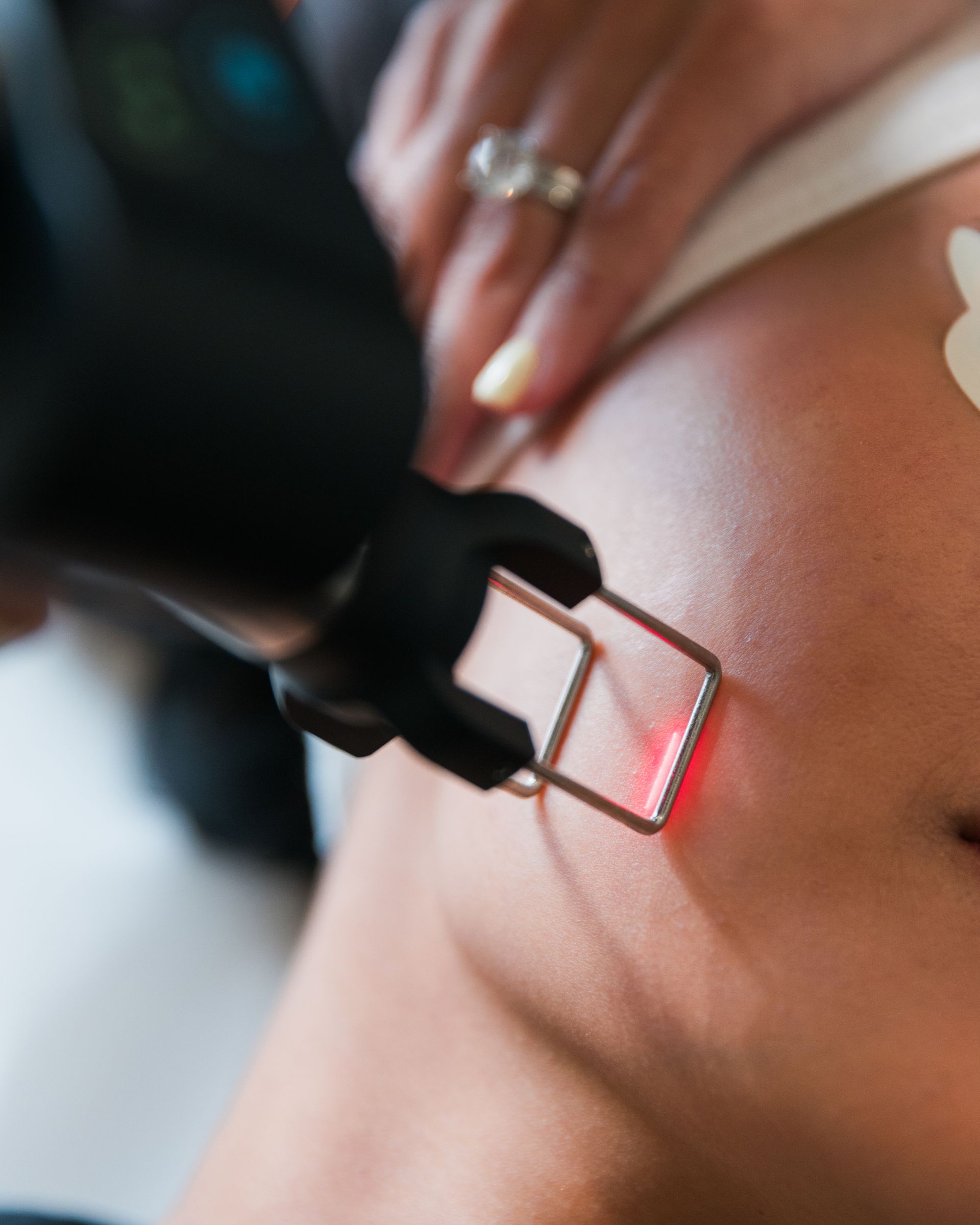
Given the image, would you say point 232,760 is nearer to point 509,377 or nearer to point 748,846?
point 509,377

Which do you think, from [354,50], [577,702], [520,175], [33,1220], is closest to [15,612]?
[577,702]

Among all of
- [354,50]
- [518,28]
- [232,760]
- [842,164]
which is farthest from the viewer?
[232,760]

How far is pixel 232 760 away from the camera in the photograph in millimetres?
1214

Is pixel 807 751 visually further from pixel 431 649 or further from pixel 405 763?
pixel 405 763

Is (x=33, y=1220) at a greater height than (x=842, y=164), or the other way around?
(x=842, y=164)

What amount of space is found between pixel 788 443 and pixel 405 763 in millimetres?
352

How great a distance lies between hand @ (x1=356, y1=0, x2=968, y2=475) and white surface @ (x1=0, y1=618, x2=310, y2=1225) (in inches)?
21.3

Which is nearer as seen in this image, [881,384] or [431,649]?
[431,649]

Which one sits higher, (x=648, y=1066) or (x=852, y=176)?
(x=852, y=176)

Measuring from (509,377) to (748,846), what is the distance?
0.35m

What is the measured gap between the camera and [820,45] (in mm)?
765

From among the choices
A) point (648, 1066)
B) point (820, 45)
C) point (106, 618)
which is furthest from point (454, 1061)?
point (106, 618)

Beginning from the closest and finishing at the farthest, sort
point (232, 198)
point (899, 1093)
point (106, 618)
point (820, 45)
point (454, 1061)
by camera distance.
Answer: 1. point (232, 198)
2. point (899, 1093)
3. point (454, 1061)
4. point (820, 45)
5. point (106, 618)

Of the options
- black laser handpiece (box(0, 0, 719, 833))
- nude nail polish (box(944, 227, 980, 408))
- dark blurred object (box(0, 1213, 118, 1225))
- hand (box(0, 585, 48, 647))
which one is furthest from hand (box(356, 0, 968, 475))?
dark blurred object (box(0, 1213, 118, 1225))
